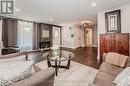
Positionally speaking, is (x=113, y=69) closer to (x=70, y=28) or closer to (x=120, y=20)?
(x=120, y=20)

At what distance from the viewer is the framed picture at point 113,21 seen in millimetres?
4134

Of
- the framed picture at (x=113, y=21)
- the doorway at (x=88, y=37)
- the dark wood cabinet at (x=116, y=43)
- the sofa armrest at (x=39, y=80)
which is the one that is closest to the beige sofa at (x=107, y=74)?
the sofa armrest at (x=39, y=80)

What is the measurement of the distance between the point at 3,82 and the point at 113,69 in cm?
186

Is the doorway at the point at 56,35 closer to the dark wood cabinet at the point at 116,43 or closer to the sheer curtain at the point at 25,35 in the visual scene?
the sheer curtain at the point at 25,35

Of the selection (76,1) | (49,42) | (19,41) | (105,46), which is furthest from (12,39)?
(105,46)

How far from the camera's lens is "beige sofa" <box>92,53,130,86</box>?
165 cm

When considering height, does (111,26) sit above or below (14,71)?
above

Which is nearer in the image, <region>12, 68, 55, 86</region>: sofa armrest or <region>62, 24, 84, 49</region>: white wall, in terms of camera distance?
<region>12, 68, 55, 86</region>: sofa armrest

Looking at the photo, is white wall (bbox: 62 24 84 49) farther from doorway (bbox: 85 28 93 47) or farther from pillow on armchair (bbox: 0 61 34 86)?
pillow on armchair (bbox: 0 61 34 86)

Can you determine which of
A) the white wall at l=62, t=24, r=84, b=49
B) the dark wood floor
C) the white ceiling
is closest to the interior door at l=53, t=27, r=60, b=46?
the white wall at l=62, t=24, r=84, b=49

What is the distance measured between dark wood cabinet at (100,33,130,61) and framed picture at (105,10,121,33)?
33 centimetres

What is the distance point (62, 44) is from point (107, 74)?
859 centimetres

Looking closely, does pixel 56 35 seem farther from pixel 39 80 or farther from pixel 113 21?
pixel 39 80

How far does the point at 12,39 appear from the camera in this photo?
6.09 m
